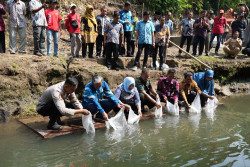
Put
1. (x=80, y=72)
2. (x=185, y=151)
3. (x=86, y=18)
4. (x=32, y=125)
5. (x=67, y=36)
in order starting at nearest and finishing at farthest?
1. (x=185, y=151)
2. (x=32, y=125)
3. (x=80, y=72)
4. (x=86, y=18)
5. (x=67, y=36)

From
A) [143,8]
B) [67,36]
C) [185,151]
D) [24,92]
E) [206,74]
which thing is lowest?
[185,151]

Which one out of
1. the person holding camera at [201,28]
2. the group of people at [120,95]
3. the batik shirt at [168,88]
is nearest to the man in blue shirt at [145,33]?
the batik shirt at [168,88]

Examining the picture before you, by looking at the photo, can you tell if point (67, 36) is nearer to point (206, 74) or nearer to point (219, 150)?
point (206, 74)

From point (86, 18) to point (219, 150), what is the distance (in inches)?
219

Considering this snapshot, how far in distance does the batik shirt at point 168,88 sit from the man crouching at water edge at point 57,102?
8.64ft

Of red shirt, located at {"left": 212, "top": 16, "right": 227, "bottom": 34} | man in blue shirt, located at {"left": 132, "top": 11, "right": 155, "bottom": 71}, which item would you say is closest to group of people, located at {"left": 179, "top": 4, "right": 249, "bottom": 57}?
red shirt, located at {"left": 212, "top": 16, "right": 227, "bottom": 34}

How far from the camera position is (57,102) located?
15.3ft

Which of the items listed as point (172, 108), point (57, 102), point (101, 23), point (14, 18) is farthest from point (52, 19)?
point (172, 108)

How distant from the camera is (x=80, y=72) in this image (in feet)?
23.7

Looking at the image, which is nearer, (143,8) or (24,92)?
(24,92)

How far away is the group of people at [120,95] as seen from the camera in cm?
481

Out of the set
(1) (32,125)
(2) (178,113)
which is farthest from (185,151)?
(1) (32,125)

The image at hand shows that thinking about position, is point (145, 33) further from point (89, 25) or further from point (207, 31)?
point (207, 31)

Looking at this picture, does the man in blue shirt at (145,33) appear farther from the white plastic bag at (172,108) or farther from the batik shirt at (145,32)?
the white plastic bag at (172,108)
